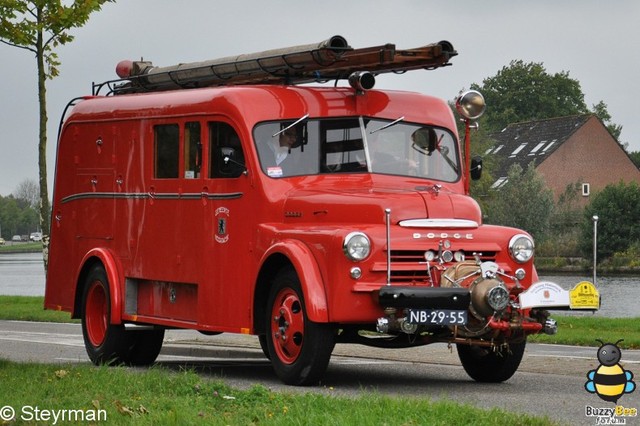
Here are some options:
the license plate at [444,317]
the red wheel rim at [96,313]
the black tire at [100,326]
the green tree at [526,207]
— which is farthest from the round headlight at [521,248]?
the green tree at [526,207]

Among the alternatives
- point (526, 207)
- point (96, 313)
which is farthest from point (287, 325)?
point (526, 207)

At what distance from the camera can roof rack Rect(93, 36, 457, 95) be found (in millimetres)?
13594

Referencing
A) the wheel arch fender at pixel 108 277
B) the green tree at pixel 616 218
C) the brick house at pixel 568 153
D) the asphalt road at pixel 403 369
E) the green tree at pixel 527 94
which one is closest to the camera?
the asphalt road at pixel 403 369

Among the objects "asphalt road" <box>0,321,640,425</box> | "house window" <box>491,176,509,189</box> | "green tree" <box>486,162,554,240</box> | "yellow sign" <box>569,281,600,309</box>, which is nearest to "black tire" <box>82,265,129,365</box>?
"asphalt road" <box>0,321,640,425</box>

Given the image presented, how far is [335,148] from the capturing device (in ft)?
44.8

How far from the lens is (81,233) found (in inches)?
657

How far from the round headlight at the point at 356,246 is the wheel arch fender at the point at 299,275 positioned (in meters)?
0.40

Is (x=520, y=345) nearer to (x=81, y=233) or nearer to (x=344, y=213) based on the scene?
(x=344, y=213)

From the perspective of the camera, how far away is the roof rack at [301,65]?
13.6 m

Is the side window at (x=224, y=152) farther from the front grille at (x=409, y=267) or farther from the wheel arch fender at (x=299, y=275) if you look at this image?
the front grille at (x=409, y=267)

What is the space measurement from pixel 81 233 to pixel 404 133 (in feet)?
15.1

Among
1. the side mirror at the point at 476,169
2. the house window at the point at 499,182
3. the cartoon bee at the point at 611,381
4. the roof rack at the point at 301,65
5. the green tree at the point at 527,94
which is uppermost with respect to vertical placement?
the green tree at the point at 527,94

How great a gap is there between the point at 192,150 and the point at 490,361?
12.1 feet

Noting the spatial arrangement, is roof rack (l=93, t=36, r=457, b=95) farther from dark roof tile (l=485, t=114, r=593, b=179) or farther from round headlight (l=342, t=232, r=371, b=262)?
dark roof tile (l=485, t=114, r=593, b=179)
